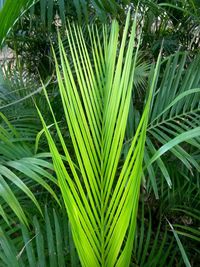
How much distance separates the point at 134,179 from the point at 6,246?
1.21 ft

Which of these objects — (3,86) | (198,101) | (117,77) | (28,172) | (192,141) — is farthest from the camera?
(3,86)

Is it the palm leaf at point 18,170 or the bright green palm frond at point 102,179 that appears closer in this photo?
the bright green palm frond at point 102,179

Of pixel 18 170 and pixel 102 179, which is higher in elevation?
pixel 102 179

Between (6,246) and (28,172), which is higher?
(28,172)

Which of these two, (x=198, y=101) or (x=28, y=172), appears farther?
(x=198, y=101)

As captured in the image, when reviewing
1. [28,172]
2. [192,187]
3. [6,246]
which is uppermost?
[28,172]

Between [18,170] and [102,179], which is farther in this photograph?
[18,170]

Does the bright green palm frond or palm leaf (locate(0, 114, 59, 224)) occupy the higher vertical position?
the bright green palm frond

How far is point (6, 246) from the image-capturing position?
67 centimetres

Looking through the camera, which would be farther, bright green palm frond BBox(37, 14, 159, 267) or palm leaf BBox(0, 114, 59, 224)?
palm leaf BBox(0, 114, 59, 224)

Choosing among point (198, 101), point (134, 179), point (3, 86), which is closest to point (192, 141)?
point (198, 101)

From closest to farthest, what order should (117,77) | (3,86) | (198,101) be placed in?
(117,77)
(198,101)
(3,86)

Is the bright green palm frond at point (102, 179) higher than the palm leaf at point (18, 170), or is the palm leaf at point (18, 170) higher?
the bright green palm frond at point (102, 179)

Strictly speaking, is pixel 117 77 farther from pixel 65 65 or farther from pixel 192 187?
pixel 192 187
